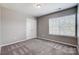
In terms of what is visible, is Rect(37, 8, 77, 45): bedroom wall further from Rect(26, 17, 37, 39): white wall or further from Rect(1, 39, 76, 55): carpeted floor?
Rect(1, 39, 76, 55): carpeted floor

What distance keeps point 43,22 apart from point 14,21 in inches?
100

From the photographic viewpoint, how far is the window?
3.53 m

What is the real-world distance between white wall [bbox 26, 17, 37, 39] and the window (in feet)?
5.78

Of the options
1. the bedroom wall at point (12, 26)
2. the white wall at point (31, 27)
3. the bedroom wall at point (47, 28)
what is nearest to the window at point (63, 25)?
the bedroom wall at point (47, 28)

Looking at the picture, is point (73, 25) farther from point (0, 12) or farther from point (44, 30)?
point (0, 12)

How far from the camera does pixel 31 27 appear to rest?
17.9 ft

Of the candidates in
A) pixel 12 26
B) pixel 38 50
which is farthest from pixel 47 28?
pixel 12 26

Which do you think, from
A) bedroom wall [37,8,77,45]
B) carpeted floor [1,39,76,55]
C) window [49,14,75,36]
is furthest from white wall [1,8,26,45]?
window [49,14,75,36]

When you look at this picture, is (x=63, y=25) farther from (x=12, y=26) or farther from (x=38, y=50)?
(x=12, y=26)

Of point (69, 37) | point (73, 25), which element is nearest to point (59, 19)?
point (73, 25)

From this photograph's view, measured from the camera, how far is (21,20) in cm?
452

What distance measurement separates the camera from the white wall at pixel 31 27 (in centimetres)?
507

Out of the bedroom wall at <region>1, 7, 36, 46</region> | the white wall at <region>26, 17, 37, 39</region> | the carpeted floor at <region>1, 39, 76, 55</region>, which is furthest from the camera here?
the white wall at <region>26, 17, 37, 39</region>

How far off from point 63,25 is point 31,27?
2916 mm
